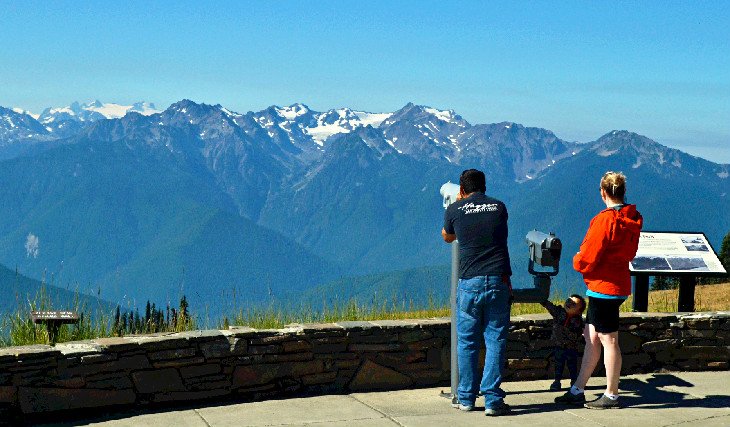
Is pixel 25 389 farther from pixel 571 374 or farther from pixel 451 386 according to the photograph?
pixel 571 374

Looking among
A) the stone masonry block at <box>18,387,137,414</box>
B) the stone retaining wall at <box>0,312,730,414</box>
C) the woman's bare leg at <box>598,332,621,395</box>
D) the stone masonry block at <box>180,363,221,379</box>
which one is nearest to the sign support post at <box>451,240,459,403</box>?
the stone retaining wall at <box>0,312,730,414</box>

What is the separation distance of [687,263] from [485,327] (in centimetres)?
296

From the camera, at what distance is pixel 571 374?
26.7 feet

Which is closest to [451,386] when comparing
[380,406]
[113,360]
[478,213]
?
[380,406]

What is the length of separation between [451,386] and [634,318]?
6.32 ft

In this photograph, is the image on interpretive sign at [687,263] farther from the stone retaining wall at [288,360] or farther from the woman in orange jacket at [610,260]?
the woman in orange jacket at [610,260]

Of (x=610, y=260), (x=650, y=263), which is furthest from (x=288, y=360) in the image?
(x=650, y=263)

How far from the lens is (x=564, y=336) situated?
8273mm

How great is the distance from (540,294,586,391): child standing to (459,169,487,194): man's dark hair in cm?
139

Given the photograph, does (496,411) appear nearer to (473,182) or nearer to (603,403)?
(603,403)

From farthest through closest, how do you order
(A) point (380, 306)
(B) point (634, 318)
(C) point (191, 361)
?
(A) point (380, 306), (B) point (634, 318), (C) point (191, 361)

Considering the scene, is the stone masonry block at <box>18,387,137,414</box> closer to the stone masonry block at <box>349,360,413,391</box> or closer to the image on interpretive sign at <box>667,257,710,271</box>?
the stone masonry block at <box>349,360,413,391</box>

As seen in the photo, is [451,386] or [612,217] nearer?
[612,217]

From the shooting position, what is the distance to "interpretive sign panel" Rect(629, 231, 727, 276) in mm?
9273
